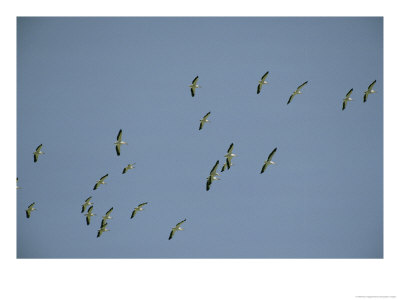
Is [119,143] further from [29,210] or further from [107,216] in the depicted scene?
[29,210]

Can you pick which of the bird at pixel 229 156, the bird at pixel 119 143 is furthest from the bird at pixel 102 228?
the bird at pixel 229 156

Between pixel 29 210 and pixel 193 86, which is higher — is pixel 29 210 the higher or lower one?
the lower one

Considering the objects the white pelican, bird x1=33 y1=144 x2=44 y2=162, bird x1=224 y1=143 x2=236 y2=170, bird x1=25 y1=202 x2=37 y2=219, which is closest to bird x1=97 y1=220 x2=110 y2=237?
the white pelican

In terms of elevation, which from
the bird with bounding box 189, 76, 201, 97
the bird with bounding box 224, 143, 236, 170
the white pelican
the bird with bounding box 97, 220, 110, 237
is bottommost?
the bird with bounding box 97, 220, 110, 237

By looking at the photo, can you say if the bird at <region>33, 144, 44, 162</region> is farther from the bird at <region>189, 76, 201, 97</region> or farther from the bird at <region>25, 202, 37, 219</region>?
the bird at <region>189, 76, 201, 97</region>

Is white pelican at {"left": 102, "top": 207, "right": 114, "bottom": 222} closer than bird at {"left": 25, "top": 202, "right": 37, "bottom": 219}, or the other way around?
bird at {"left": 25, "top": 202, "right": 37, "bottom": 219}

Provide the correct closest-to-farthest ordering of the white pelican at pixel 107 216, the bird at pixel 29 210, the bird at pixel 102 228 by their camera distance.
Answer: the bird at pixel 29 210 < the white pelican at pixel 107 216 < the bird at pixel 102 228

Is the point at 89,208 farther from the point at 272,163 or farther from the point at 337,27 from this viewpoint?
the point at 337,27

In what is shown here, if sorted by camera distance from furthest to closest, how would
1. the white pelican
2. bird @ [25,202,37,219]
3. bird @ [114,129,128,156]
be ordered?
1. the white pelican
2. bird @ [25,202,37,219]
3. bird @ [114,129,128,156]

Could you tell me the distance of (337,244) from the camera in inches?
1430

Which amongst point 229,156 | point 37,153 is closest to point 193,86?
point 229,156

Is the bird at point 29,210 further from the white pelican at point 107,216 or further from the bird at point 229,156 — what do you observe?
the bird at point 229,156

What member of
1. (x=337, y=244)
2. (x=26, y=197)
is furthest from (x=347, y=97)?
(x=26, y=197)
